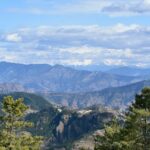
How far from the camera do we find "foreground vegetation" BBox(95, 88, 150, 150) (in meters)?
51.3

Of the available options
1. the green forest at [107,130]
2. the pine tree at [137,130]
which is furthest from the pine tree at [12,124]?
the pine tree at [137,130]

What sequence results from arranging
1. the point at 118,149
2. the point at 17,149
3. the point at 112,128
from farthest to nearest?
the point at 112,128 < the point at 118,149 < the point at 17,149

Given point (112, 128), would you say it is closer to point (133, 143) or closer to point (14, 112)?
point (133, 143)

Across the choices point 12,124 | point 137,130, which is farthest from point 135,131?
point 12,124

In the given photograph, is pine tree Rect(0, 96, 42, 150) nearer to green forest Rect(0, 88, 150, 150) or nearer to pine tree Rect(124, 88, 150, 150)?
green forest Rect(0, 88, 150, 150)

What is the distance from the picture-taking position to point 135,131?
172ft

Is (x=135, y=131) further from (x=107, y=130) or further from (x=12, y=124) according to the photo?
(x=12, y=124)

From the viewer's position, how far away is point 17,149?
159 ft

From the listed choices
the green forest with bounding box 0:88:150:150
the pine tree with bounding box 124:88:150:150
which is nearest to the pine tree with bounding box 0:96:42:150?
the green forest with bounding box 0:88:150:150

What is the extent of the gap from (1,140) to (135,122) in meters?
14.8

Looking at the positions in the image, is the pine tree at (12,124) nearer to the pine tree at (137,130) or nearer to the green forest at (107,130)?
the green forest at (107,130)

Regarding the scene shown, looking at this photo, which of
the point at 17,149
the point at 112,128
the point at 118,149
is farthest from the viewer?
the point at 112,128

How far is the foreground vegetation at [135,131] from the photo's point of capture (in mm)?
51281

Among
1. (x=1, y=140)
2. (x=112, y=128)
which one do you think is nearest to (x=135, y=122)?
(x=112, y=128)
